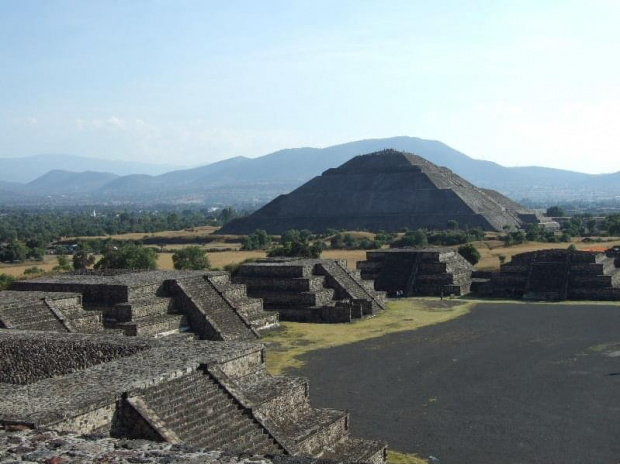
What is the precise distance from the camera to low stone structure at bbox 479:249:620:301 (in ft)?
140

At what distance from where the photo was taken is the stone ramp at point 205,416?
1380 cm

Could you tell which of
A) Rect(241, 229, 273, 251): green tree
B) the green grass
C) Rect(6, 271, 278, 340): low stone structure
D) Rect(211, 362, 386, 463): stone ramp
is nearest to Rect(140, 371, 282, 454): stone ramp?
Rect(211, 362, 386, 463): stone ramp

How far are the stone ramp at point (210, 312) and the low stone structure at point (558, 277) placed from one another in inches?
794

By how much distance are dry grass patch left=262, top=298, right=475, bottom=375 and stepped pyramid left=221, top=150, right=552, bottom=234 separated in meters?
60.5

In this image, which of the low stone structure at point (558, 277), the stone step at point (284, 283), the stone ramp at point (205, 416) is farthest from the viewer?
the low stone structure at point (558, 277)

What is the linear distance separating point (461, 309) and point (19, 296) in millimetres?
21967

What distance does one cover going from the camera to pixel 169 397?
47.4 ft

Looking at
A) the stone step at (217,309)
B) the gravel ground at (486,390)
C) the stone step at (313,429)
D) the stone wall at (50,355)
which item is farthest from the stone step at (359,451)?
the stone step at (217,309)

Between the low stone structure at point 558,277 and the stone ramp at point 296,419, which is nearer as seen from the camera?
the stone ramp at point 296,419

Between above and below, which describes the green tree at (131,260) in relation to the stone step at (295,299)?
above

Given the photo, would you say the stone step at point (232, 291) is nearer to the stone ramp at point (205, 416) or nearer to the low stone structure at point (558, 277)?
the stone ramp at point (205, 416)

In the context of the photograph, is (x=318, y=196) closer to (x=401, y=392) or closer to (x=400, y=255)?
(x=400, y=255)

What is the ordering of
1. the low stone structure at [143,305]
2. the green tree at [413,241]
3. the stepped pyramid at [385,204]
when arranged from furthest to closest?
1. the stepped pyramid at [385,204]
2. the green tree at [413,241]
3. the low stone structure at [143,305]

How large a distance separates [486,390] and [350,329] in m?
11.9
